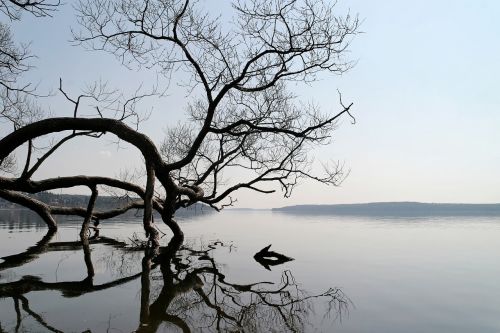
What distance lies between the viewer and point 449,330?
613 cm

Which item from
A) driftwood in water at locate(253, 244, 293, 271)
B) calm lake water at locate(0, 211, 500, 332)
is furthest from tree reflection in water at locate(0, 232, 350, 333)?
driftwood in water at locate(253, 244, 293, 271)

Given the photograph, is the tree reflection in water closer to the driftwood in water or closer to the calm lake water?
the calm lake water

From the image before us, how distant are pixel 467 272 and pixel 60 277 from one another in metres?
11.3

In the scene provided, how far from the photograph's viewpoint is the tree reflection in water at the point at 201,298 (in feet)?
18.8

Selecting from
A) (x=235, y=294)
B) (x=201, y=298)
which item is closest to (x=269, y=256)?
(x=235, y=294)

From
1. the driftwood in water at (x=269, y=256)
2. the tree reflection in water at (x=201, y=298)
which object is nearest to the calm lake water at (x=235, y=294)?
the tree reflection in water at (x=201, y=298)

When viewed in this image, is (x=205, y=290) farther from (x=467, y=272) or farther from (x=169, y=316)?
(x=467, y=272)

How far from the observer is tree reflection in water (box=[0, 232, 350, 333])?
18.8 feet

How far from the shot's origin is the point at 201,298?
733 centimetres

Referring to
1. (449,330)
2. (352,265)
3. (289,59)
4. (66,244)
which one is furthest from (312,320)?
(66,244)

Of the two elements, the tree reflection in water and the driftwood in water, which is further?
the driftwood in water

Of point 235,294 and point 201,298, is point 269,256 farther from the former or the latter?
point 201,298

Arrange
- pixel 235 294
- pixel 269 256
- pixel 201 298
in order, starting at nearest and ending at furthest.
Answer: pixel 201 298 → pixel 235 294 → pixel 269 256

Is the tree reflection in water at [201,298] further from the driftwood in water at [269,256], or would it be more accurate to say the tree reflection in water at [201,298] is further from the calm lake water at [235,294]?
the driftwood in water at [269,256]
